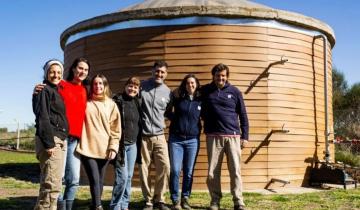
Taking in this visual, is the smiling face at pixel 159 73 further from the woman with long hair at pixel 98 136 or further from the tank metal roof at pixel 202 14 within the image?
the tank metal roof at pixel 202 14

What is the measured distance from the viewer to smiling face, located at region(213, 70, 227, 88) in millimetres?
5500

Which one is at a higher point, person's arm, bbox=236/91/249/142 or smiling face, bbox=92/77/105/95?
smiling face, bbox=92/77/105/95

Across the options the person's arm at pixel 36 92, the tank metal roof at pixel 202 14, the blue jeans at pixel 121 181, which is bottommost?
the blue jeans at pixel 121 181

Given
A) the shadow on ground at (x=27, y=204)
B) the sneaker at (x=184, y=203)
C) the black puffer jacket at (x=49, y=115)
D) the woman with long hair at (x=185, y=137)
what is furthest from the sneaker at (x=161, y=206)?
the black puffer jacket at (x=49, y=115)

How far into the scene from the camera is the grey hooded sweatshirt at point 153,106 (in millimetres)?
5410

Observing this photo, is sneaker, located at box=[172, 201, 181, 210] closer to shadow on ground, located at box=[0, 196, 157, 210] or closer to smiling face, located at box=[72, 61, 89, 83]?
shadow on ground, located at box=[0, 196, 157, 210]

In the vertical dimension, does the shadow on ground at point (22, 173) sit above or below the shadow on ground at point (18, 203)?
above

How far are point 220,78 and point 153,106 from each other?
2.93 ft

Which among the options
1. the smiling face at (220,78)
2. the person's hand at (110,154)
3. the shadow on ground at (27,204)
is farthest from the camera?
the shadow on ground at (27,204)

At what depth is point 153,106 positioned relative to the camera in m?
5.48

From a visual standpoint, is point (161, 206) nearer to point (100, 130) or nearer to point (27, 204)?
point (100, 130)

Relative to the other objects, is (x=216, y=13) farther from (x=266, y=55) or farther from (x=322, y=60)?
(x=322, y=60)

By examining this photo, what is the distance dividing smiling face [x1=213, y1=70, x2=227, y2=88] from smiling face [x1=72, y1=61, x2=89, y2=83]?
1698mm

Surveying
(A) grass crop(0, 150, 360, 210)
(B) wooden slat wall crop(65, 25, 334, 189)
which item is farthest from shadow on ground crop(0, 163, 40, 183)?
(B) wooden slat wall crop(65, 25, 334, 189)
